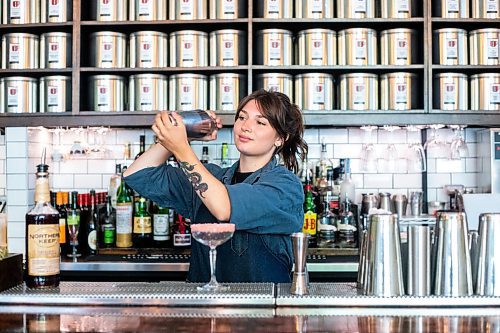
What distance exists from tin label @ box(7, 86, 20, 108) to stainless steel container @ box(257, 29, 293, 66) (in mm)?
1354

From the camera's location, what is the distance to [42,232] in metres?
1.90

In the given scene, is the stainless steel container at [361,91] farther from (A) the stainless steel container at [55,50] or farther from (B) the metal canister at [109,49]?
(A) the stainless steel container at [55,50]

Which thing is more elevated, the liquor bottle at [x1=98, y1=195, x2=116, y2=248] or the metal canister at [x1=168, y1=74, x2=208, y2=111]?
the metal canister at [x1=168, y1=74, x2=208, y2=111]

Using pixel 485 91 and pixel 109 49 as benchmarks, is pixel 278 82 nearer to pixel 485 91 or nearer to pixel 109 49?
pixel 109 49

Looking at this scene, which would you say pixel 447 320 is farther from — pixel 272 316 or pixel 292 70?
pixel 292 70

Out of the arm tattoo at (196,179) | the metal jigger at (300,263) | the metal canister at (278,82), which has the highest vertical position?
the metal canister at (278,82)

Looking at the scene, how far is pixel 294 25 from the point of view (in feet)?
12.5

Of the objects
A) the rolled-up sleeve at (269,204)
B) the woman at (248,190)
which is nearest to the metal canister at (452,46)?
the woman at (248,190)

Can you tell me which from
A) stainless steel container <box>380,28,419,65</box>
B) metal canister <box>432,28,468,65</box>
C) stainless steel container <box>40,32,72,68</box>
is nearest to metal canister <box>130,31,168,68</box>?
stainless steel container <box>40,32,72,68</box>

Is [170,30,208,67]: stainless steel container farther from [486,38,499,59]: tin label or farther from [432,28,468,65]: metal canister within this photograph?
[486,38,499,59]: tin label

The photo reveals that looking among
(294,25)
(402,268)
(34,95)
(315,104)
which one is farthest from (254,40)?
(402,268)

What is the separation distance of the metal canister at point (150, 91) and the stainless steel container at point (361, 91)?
960 mm

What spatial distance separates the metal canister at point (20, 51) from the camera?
3.83m

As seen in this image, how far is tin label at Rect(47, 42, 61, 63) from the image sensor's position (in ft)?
12.6
